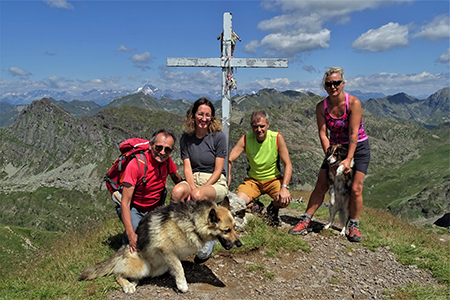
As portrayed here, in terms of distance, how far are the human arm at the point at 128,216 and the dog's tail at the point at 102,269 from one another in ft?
1.18

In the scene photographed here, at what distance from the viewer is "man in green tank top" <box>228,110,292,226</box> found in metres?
8.14

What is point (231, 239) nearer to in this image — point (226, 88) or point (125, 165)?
point (125, 165)

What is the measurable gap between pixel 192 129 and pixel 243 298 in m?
3.75

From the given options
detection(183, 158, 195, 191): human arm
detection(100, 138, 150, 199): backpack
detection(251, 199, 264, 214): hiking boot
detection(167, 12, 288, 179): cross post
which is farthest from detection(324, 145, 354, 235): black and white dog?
detection(100, 138, 150, 199): backpack

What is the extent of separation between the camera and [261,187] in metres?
8.80

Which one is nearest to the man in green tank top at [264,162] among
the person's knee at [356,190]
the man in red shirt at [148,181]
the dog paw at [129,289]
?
the person's knee at [356,190]

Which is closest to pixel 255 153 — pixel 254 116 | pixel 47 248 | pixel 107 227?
pixel 254 116

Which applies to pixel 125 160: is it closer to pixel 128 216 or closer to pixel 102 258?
pixel 128 216

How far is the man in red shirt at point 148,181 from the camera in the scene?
5.79 metres

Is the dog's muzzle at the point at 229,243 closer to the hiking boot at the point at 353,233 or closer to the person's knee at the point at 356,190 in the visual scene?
the person's knee at the point at 356,190

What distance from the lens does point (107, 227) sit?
29.5 ft

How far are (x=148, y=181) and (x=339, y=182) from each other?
528cm

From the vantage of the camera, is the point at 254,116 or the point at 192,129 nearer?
the point at 192,129

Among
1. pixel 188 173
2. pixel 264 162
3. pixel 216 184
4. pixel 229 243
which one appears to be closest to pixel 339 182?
pixel 264 162
